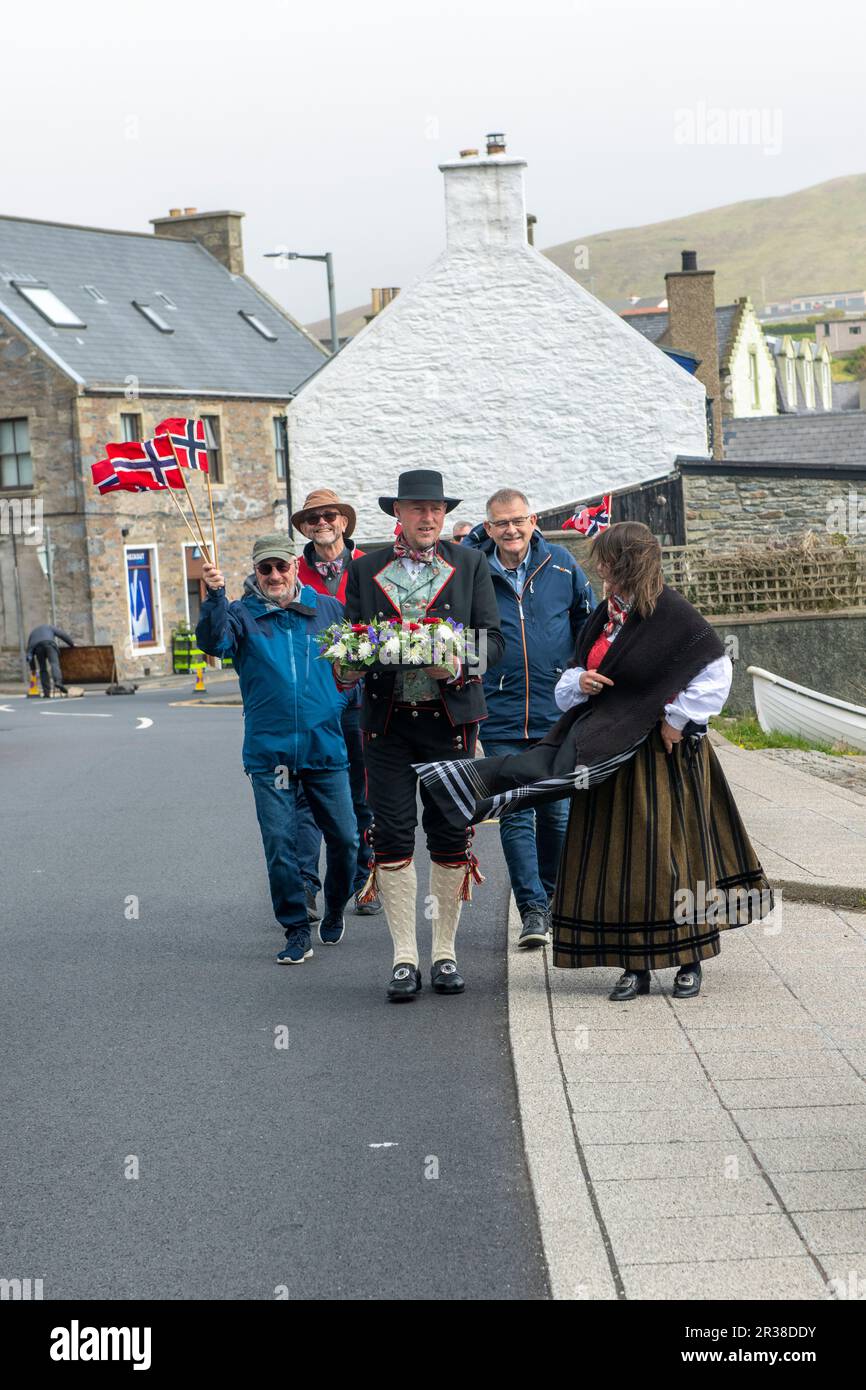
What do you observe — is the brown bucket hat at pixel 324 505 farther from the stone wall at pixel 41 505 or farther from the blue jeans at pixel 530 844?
the stone wall at pixel 41 505

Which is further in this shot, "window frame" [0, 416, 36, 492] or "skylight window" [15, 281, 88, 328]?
"skylight window" [15, 281, 88, 328]

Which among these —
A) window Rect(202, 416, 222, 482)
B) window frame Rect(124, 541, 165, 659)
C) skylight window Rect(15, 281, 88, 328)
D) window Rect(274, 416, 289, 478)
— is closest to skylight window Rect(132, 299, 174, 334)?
skylight window Rect(15, 281, 88, 328)

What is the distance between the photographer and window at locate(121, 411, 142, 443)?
44781 millimetres

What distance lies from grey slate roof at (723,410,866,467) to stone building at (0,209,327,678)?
40.3 feet

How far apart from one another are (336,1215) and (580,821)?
2.39m

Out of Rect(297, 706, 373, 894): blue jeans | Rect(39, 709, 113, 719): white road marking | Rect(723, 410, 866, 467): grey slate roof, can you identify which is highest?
Rect(723, 410, 866, 467): grey slate roof

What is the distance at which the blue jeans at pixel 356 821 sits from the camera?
8.67 metres

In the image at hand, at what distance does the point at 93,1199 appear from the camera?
470cm

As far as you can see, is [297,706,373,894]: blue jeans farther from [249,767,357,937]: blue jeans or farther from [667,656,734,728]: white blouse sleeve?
[667,656,734,728]: white blouse sleeve

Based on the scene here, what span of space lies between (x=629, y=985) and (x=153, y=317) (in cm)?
4404

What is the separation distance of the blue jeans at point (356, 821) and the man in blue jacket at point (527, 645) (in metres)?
0.99

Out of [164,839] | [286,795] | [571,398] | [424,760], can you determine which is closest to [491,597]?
[424,760]

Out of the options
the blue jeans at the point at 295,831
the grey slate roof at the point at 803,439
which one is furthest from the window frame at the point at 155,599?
the blue jeans at the point at 295,831
